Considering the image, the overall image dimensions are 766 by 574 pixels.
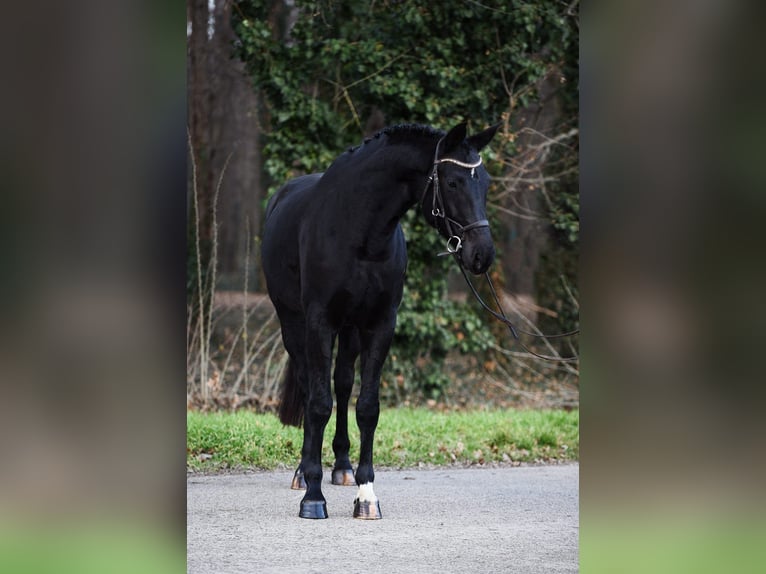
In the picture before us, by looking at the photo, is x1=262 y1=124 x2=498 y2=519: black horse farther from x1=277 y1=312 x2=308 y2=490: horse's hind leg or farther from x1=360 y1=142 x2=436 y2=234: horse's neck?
x1=277 y1=312 x2=308 y2=490: horse's hind leg

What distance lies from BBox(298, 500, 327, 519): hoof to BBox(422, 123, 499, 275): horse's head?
1.69 m

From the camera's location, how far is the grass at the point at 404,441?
8.48 metres

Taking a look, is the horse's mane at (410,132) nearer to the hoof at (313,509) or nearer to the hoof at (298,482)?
the hoof at (313,509)

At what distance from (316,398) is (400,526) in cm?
92

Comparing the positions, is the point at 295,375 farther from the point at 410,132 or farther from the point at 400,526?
the point at 410,132

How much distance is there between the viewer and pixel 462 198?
18.9 feet

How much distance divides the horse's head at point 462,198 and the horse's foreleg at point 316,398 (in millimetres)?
996

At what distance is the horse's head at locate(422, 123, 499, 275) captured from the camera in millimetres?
5688

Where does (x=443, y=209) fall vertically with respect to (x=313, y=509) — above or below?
above

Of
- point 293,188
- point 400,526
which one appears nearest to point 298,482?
point 400,526

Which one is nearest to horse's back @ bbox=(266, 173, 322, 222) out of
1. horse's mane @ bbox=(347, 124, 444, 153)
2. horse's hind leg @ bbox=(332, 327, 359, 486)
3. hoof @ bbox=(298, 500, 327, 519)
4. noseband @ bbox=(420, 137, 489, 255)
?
horse's hind leg @ bbox=(332, 327, 359, 486)
